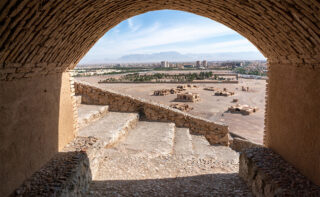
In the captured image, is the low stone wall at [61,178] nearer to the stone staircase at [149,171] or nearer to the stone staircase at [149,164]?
the stone staircase at [149,171]

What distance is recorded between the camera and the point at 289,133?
4445mm

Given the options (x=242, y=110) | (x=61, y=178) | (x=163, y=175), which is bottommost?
(x=242, y=110)

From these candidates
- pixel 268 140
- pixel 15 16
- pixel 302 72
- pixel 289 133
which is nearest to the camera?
pixel 15 16

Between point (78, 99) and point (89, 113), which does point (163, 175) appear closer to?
point (89, 113)

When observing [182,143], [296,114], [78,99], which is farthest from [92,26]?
[78,99]

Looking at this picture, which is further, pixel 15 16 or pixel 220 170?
pixel 220 170

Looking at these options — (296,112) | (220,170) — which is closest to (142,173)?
(220,170)

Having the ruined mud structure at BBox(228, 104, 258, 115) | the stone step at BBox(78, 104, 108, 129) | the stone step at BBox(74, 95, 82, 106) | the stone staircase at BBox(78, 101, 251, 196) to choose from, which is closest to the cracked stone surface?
the stone staircase at BBox(78, 101, 251, 196)

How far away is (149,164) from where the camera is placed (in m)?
6.39

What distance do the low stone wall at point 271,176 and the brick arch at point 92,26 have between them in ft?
6.61

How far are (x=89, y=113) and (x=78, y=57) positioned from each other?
13.4 feet

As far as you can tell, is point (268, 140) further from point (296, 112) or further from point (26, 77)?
point (26, 77)

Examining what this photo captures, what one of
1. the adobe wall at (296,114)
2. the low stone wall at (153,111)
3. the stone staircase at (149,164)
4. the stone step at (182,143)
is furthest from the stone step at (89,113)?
the adobe wall at (296,114)

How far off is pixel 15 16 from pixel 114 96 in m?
8.69
